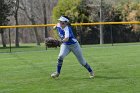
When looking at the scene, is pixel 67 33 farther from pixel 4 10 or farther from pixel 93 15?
pixel 93 15

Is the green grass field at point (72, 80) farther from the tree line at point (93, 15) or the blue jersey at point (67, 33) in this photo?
the tree line at point (93, 15)

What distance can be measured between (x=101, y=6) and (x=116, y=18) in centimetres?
256

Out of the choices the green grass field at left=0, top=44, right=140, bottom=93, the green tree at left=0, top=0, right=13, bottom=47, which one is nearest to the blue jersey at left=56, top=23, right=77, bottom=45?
the green grass field at left=0, top=44, right=140, bottom=93

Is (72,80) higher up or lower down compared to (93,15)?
lower down

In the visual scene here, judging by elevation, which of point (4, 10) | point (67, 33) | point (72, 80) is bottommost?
point (72, 80)

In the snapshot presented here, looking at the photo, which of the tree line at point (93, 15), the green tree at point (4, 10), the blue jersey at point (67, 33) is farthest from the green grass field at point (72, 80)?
the green tree at point (4, 10)

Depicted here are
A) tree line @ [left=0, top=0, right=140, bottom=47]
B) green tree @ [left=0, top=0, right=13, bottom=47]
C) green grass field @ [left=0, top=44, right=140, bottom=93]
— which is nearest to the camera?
green grass field @ [left=0, top=44, right=140, bottom=93]

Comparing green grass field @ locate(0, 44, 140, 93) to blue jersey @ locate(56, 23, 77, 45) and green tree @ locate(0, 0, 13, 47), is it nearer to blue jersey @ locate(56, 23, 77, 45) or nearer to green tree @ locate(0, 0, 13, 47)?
blue jersey @ locate(56, 23, 77, 45)

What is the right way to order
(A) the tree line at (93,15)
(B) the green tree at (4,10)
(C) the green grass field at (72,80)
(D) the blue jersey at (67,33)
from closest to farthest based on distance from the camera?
(C) the green grass field at (72,80) → (D) the blue jersey at (67,33) → (B) the green tree at (4,10) → (A) the tree line at (93,15)

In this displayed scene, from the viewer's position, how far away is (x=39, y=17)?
45.6 meters

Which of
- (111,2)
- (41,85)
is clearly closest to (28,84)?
(41,85)

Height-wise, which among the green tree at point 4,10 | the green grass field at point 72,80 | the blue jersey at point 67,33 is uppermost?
the green tree at point 4,10

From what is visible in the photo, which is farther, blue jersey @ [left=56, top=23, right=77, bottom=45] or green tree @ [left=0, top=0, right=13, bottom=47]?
green tree @ [left=0, top=0, right=13, bottom=47]

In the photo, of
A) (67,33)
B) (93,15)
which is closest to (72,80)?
(67,33)
